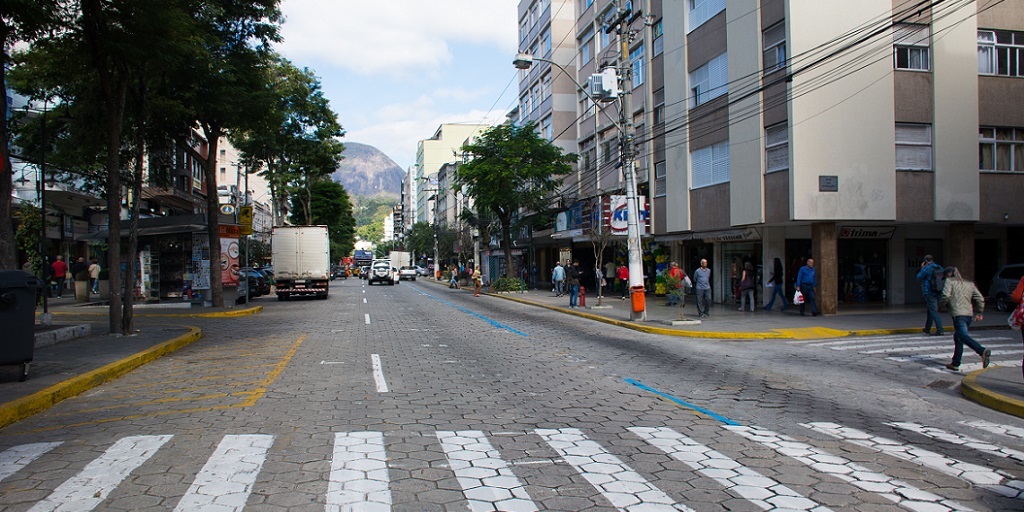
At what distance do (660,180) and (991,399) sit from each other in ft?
66.2

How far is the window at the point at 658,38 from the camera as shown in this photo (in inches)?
1068

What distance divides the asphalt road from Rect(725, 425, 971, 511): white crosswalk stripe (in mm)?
23

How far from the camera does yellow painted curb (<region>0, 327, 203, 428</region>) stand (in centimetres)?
690

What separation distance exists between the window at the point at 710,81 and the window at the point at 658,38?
3.25 meters

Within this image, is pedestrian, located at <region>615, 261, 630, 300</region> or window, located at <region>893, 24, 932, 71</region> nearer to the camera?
window, located at <region>893, 24, 932, 71</region>

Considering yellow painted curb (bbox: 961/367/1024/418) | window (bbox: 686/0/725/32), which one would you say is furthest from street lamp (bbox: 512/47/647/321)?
yellow painted curb (bbox: 961/367/1024/418)

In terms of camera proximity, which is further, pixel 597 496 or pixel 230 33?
pixel 230 33

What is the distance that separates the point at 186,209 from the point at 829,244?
4244 cm

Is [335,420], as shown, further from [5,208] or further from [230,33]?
[230,33]

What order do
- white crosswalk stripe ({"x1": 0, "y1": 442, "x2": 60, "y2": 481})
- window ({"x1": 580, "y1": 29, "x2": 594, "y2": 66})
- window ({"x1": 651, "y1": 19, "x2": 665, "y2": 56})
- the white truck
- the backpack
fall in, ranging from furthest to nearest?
window ({"x1": 580, "y1": 29, "x2": 594, "y2": 66}) < the white truck < window ({"x1": 651, "y1": 19, "x2": 665, "y2": 56}) < the backpack < white crosswalk stripe ({"x1": 0, "y1": 442, "x2": 60, "y2": 481})

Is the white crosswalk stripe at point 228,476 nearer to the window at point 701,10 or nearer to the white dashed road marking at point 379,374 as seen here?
the white dashed road marking at point 379,374

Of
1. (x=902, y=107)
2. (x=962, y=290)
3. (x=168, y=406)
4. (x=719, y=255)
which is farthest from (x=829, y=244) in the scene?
(x=168, y=406)

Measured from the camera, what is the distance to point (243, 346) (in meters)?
13.2

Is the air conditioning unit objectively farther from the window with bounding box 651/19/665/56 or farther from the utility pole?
the window with bounding box 651/19/665/56
